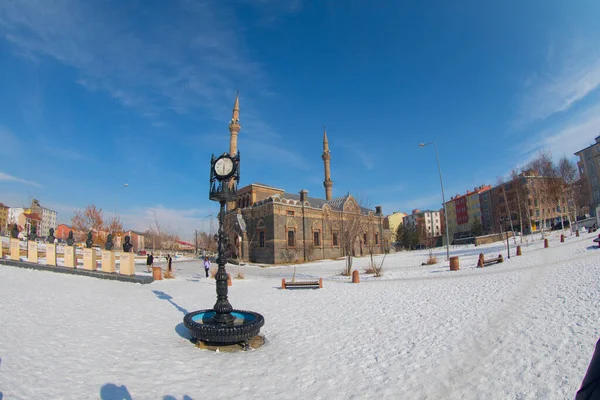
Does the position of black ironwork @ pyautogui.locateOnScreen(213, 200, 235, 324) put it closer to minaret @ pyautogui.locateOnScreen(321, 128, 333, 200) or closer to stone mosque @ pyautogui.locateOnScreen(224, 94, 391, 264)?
stone mosque @ pyautogui.locateOnScreen(224, 94, 391, 264)

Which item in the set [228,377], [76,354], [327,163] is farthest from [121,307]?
[327,163]

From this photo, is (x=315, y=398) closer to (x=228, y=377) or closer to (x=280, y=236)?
(x=228, y=377)

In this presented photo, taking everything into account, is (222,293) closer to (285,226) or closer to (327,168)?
(285,226)

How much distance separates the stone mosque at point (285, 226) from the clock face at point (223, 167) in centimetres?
2556

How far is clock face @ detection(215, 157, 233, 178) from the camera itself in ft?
27.3

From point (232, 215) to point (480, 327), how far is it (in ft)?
117

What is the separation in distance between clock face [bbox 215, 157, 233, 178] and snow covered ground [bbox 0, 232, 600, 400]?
418 centimetres

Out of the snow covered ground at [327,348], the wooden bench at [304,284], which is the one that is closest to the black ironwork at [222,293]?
the snow covered ground at [327,348]

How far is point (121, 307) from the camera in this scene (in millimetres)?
10648

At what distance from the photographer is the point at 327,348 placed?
22.6 feet

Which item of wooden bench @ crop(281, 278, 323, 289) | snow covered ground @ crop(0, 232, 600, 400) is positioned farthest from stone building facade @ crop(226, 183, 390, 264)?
snow covered ground @ crop(0, 232, 600, 400)

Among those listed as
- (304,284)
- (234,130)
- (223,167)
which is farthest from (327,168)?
(223,167)

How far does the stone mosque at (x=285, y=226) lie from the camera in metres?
36.6

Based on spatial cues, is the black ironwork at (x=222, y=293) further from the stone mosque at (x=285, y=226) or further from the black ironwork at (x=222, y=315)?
the stone mosque at (x=285, y=226)
